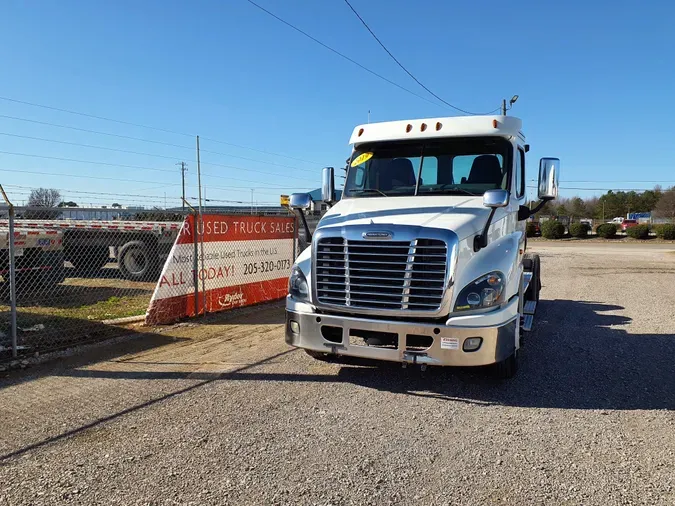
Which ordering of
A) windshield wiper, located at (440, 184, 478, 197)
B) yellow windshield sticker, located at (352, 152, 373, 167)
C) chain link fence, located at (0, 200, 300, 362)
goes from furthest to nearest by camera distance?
chain link fence, located at (0, 200, 300, 362) → yellow windshield sticker, located at (352, 152, 373, 167) → windshield wiper, located at (440, 184, 478, 197)

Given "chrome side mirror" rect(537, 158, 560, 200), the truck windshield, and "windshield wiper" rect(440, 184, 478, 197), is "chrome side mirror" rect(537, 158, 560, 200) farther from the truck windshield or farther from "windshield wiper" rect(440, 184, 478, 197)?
"windshield wiper" rect(440, 184, 478, 197)

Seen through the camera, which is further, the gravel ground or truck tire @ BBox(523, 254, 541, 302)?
truck tire @ BBox(523, 254, 541, 302)

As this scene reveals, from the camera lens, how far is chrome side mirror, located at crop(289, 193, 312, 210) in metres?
5.98

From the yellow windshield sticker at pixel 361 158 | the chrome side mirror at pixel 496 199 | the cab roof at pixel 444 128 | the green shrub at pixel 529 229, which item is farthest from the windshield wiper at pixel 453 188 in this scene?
the green shrub at pixel 529 229

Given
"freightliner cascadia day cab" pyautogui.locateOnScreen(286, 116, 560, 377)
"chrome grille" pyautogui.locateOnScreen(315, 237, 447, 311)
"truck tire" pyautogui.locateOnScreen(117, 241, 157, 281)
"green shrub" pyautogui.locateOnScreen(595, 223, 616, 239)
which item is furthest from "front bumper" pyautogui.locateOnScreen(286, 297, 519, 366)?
"green shrub" pyautogui.locateOnScreen(595, 223, 616, 239)

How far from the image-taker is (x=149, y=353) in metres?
6.15

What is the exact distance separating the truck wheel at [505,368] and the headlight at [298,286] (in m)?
1.94

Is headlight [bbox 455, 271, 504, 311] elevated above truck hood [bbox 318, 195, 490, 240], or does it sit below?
below

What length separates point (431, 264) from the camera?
14.3 ft

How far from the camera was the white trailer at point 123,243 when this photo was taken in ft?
42.1

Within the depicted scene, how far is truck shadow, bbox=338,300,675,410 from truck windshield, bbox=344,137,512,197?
198cm

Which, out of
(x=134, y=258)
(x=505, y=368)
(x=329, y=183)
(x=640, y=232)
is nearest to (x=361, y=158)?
(x=329, y=183)

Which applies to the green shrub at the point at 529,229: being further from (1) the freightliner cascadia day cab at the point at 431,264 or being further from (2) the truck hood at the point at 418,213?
(2) the truck hood at the point at 418,213

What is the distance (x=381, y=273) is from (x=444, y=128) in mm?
2161
